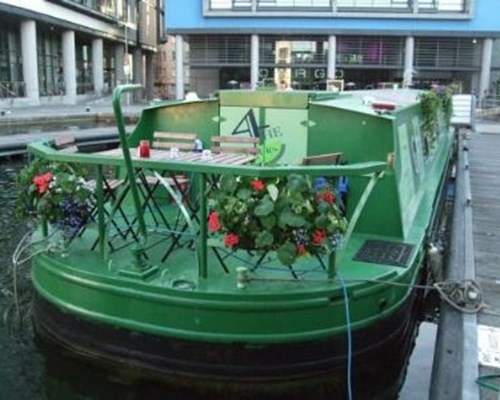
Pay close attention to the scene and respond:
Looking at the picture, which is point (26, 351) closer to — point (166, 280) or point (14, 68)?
point (166, 280)

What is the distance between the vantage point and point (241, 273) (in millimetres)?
4309

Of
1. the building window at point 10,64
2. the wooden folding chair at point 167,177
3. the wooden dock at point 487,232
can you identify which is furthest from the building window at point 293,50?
the wooden folding chair at point 167,177

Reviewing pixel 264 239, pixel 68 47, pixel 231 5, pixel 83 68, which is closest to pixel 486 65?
pixel 231 5

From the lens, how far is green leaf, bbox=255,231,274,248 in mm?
3984

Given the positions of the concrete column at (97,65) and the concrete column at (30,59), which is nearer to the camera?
the concrete column at (30,59)

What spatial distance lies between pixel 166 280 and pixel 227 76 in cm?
4280

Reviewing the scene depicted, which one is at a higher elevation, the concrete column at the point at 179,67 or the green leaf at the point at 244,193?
the concrete column at the point at 179,67

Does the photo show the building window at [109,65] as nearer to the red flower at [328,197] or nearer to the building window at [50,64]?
the building window at [50,64]

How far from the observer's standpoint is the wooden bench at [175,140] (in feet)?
20.7

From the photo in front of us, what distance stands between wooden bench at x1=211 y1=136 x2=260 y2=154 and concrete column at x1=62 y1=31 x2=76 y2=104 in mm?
37195

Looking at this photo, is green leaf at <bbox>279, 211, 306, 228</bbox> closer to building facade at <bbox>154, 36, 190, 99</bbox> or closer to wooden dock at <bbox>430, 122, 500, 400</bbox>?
wooden dock at <bbox>430, 122, 500, 400</bbox>

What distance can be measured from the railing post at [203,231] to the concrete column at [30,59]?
111 ft

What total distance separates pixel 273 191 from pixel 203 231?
2.07 ft

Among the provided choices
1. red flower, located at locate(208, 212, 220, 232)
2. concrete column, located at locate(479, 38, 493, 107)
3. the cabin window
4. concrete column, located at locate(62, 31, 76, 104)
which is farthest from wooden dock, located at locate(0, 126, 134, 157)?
concrete column, located at locate(479, 38, 493, 107)
